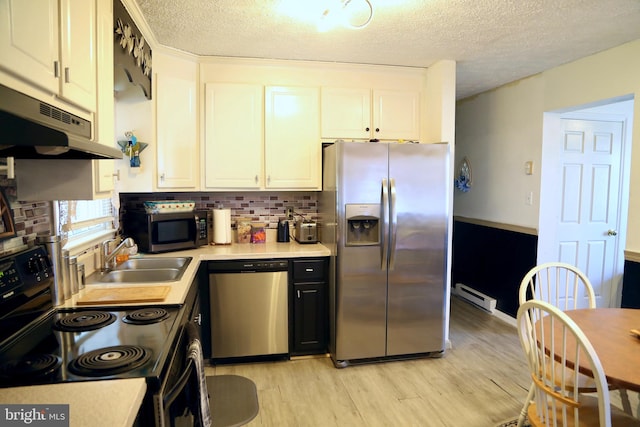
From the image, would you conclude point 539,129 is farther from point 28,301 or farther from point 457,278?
point 28,301

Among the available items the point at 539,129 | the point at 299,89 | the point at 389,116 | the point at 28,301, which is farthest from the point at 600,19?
the point at 28,301

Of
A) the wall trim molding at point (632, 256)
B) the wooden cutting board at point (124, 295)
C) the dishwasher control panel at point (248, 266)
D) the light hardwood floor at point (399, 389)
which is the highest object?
the wall trim molding at point (632, 256)

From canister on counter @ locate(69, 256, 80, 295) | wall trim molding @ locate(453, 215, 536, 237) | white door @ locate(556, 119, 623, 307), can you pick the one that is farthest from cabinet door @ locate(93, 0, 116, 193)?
white door @ locate(556, 119, 623, 307)

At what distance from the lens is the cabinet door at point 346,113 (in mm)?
3145

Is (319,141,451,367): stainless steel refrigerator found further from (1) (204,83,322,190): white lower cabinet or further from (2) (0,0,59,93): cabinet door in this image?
(2) (0,0,59,93): cabinet door

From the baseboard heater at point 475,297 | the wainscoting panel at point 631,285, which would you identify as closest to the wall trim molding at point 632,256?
the wainscoting panel at point 631,285

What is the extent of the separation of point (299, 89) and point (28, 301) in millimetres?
2312

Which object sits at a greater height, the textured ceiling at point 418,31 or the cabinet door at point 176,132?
the textured ceiling at point 418,31

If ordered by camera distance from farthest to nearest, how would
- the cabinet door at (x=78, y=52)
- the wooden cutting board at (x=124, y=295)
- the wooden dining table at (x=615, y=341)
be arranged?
the wooden cutting board at (x=124, y=295)
the wooden dining table at (x=615, y=341)
the cabinet door at (x=78, y=52)

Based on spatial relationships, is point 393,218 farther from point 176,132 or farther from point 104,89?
point 104,89

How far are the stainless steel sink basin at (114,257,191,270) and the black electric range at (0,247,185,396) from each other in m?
0.91

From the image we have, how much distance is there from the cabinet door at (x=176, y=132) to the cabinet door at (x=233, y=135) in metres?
0.11

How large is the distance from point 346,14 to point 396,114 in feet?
4.08

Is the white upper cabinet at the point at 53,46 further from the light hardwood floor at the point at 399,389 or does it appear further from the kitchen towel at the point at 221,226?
the light hardwood floor at the point at 399,389
